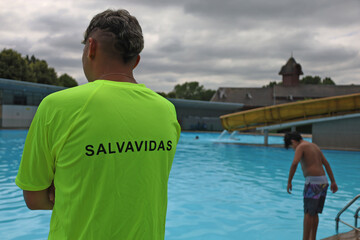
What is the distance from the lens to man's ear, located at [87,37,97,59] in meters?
1.34

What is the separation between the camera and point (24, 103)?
39500 millimetres

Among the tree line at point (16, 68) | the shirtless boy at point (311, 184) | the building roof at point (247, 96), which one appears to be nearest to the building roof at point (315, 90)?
the building roof at point (247, 96)

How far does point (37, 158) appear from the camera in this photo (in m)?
1.19

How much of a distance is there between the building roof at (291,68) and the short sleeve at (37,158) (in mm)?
57541

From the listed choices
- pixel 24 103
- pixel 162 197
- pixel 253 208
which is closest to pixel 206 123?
pixel 24 103

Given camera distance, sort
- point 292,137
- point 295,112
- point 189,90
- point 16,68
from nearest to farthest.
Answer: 1. point 292,137
2. point 295,112
3. point 16,68
4. point 189,90

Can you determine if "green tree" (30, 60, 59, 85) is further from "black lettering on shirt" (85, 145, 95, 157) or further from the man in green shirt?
"black lettering on shirt" (85, 145, 95, 157)

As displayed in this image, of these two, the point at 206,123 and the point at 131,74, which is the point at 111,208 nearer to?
the point at 131,74

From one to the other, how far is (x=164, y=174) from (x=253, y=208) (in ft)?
21.7

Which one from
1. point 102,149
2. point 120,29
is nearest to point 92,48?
point 120,29

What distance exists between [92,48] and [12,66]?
53330mm

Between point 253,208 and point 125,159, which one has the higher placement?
point 125,159

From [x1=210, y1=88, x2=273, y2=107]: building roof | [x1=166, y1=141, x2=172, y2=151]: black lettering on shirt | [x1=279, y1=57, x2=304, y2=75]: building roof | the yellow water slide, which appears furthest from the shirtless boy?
[x1=279, y1=57, x2=304, y2=75]: building roof

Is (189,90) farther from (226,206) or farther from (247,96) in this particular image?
(226,206)
